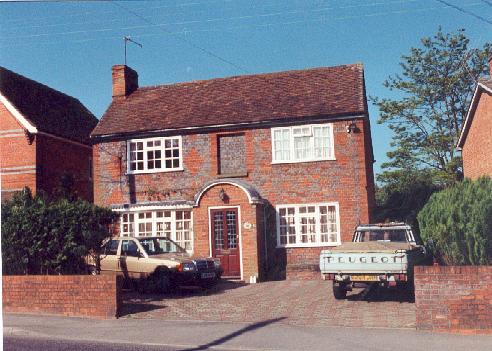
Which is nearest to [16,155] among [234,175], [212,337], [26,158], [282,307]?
[26,158]

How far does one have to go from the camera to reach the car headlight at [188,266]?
48.8 ft

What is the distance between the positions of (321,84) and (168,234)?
8290mm

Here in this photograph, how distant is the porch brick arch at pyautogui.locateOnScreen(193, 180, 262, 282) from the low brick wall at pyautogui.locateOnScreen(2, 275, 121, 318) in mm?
7058

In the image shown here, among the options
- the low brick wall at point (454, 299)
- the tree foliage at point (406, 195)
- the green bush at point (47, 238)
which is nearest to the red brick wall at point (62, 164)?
the green bush at point (47, 238)

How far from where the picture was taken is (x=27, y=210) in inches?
516

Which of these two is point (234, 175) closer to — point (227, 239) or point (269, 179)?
point (269, 179)

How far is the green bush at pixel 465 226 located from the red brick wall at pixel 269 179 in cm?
622

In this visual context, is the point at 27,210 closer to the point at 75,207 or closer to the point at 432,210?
the point at 75,207

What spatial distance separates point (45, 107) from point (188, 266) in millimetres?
15144

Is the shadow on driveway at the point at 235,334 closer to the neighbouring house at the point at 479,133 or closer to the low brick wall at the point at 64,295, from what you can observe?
the low brick wall at the point at 64,295

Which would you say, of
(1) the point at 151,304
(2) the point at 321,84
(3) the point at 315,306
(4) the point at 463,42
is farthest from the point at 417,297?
(4) the point at 463,42

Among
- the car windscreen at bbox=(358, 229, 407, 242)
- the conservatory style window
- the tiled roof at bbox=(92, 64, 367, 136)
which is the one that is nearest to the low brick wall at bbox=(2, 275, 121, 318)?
the car windscreen at bbox=(358, 229, 407, 242)

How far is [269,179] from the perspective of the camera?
20.2 m

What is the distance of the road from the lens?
348 inches
